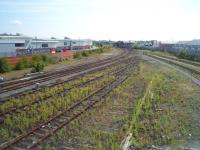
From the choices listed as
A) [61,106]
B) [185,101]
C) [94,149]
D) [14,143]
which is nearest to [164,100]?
[185,101]

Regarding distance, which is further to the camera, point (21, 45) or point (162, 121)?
point (21, 45)

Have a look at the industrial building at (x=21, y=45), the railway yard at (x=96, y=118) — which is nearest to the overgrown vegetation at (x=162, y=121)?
the railway yard at (x=96, y=118)

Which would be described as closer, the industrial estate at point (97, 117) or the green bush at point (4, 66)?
the industrial estate at point (97, 117)

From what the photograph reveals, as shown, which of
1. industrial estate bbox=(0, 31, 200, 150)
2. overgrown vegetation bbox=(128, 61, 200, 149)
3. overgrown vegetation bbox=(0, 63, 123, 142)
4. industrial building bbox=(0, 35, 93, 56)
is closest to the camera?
industrial estate bbox=(0, 31, 200, 150)

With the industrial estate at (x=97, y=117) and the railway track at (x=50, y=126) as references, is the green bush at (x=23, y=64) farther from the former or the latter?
the railway track at (x=50, y=126)

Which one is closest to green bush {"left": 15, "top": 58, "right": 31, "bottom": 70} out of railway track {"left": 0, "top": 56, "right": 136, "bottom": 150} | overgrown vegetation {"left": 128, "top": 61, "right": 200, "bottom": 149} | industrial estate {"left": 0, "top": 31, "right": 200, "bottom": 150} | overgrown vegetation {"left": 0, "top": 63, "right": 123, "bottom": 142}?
industrial estate {"left": 0, "top": 31, "right": 200, "bottom": 150}

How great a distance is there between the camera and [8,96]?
708 inches

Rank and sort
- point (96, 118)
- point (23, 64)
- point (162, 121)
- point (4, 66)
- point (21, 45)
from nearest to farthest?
point (162, 121)
point (96, 118)
point (4, 66)
point (23, 64)
point (21, 45)

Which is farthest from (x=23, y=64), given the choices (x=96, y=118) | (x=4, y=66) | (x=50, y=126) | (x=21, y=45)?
(x=21, y=45)

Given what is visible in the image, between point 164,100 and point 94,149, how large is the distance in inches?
362

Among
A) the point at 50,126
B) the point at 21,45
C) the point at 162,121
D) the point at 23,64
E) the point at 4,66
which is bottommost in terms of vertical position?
the point at 162,121

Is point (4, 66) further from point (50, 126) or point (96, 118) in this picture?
point (50, 126)

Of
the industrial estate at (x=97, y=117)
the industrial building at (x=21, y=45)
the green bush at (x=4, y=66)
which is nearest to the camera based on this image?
the industrial estate at (x=97, y=117)

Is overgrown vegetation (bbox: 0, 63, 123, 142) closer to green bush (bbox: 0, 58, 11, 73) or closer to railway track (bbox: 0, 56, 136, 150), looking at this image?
railway track (bbox: 0, 56, 136, 150)
